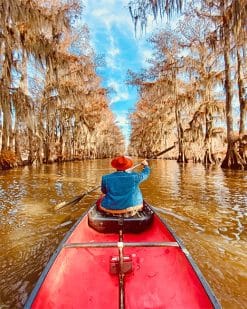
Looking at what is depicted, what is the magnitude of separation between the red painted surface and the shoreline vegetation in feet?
26.6

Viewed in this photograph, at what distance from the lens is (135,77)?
85.1 ft

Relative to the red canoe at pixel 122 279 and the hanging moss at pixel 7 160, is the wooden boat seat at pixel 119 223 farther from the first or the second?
the hanging moss at pixel 7 160

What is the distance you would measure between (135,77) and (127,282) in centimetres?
2416

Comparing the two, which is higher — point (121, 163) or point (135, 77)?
point (135, 77)

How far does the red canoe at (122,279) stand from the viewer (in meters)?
2.81

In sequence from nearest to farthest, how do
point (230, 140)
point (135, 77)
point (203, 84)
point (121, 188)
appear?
point (121, 188)
point (230, 140)
point (203, 84)
point (135, 77)

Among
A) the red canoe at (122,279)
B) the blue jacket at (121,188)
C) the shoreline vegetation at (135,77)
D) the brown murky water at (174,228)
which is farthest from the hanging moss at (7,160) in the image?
the red canoe at (122,279)

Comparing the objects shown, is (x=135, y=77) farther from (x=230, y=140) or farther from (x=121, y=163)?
(x=121, y=163)

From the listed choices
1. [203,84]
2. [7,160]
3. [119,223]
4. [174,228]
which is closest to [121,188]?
[119,223]

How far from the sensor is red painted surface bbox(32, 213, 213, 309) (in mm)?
2852

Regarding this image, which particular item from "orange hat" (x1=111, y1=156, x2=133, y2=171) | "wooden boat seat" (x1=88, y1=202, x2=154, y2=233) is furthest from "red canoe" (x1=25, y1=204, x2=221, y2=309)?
"orange hat" (x1=111, y1=156, x2=133, y2=171)

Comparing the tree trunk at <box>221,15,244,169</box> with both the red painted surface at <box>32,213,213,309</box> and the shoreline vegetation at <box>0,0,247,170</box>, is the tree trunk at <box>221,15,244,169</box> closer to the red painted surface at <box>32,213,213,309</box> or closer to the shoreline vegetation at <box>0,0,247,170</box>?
the shoreline vegetation at <box>0,0,247,170</box>

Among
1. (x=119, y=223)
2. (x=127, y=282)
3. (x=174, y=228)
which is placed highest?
(x=119, y=223)

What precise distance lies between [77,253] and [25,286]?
75 centimetres
